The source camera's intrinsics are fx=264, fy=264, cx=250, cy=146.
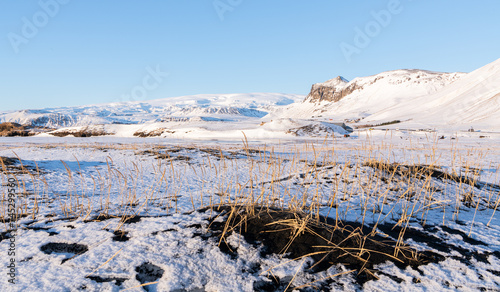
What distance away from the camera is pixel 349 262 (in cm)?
221

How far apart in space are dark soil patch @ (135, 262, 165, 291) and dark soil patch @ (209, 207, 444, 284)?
1.92ft

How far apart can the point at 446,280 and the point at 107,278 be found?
256 cm

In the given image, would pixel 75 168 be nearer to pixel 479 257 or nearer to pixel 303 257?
pixel 303 257

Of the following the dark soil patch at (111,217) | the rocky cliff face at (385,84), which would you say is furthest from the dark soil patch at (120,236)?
the rocky cliff face at (385,84)

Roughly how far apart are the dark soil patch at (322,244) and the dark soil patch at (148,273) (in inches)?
23.1

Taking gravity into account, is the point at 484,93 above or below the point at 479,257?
above

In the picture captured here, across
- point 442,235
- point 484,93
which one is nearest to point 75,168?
point 442,235

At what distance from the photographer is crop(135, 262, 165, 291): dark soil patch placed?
2018mm

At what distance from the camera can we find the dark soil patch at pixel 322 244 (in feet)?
7.23

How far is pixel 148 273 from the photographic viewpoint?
2080 mm

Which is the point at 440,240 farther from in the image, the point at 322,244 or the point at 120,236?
the point at 120,236

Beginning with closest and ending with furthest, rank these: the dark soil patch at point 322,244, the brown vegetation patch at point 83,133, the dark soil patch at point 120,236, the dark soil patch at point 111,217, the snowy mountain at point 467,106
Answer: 1. the dark soil patch at point 322,244
2. the dark soil patch at point 120,236
3. the dark soil patch at point 111,217
4. the brown vegetation patch at point 83,133
5. the snowy mountain at point 467,106
